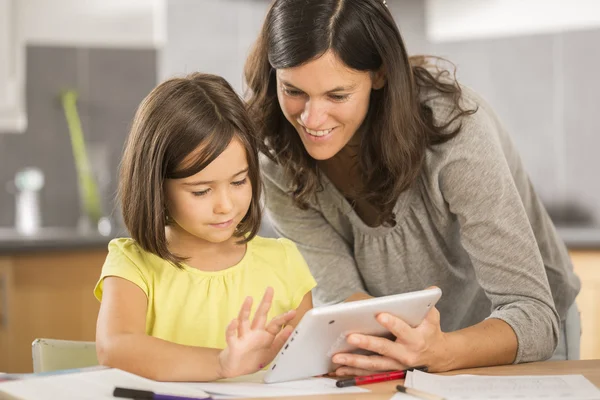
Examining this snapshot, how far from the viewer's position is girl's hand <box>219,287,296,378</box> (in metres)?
1.33

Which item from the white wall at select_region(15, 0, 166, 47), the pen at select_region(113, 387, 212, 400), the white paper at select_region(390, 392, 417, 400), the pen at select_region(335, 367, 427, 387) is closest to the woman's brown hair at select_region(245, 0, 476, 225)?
the pen at select_region(335, 367, 427, 387)

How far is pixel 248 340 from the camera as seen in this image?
133 cm

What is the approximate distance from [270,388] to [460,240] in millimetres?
668

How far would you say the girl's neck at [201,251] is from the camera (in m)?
1.66

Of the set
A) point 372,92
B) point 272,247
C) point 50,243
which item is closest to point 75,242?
point 50,243

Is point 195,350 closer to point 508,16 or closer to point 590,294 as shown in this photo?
point 590,294

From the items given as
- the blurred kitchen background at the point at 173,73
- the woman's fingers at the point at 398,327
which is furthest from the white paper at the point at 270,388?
the blurred kitchen background at the point at 173,73

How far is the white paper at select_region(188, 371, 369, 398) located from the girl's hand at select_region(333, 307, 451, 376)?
0.05 meters

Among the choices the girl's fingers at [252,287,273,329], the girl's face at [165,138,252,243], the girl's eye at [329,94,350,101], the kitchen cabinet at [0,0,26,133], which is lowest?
the girl's fingers at [252,287,273,329]

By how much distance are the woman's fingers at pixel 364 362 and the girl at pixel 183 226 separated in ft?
0.35

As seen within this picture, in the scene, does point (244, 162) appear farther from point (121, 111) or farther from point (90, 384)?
point (121, 111)

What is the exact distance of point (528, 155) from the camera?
3801 mm

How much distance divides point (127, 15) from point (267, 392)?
9.36ft

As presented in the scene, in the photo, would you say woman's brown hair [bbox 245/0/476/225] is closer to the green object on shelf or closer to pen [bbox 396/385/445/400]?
pen [bbox 396/385/445/400]
